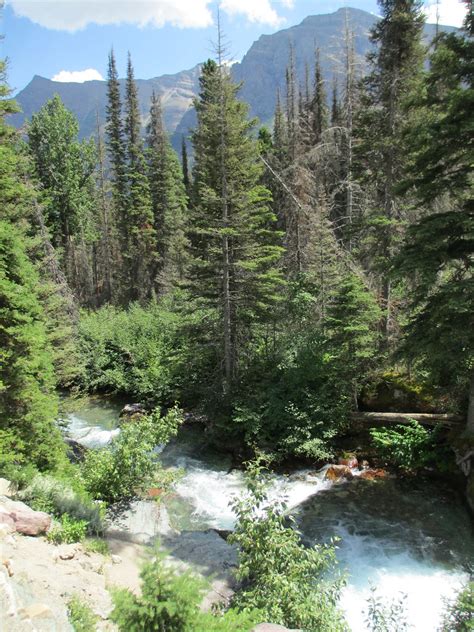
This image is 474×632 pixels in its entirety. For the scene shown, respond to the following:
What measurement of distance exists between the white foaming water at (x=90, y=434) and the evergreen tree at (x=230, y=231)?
16.5ft

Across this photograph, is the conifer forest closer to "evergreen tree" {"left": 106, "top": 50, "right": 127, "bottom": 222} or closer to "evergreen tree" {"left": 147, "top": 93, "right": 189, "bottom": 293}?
"evergreen tree" {"left": 147, "top": 93, "right": 189, "bottom": 293}

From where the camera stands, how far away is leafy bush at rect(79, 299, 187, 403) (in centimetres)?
1845

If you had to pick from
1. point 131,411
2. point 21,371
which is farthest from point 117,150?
point 21,371

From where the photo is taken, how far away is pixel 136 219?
37.2 m

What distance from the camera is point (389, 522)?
33.6ft

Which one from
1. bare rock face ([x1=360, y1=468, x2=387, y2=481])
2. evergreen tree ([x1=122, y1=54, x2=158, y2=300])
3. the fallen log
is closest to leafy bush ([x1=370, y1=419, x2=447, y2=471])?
the fallen log

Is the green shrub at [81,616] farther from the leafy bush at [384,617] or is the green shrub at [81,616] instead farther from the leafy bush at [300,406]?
the leafy bush at [300,406]

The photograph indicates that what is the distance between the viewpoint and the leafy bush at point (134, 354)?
60.5 ft

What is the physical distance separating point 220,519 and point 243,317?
300 inches

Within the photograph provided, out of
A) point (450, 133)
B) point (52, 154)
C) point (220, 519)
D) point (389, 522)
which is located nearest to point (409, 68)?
point (450, 133)

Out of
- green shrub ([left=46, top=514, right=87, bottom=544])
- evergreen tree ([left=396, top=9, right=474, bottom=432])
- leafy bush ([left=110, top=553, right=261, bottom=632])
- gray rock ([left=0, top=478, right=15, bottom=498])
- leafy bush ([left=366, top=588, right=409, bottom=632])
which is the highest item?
evergreen tree ([left=396, top=9, right=474, bottom=432])

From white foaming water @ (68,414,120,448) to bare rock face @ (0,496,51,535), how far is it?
8.32 metres

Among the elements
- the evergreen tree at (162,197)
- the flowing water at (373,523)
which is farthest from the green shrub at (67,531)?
the evergreen tree at (162,197)

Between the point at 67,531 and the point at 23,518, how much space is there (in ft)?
2.64
